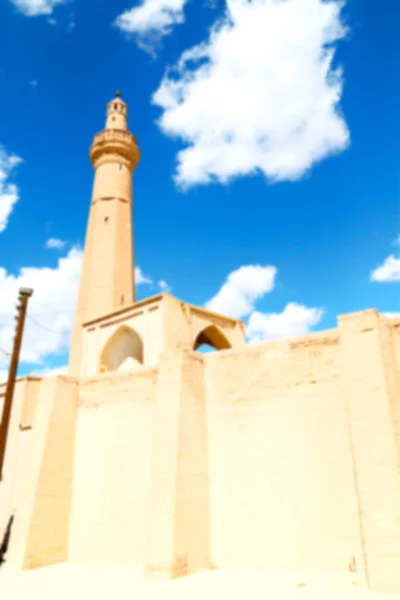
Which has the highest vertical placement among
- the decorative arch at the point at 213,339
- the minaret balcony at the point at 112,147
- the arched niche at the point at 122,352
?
the minaret balcony at the point at 112,147

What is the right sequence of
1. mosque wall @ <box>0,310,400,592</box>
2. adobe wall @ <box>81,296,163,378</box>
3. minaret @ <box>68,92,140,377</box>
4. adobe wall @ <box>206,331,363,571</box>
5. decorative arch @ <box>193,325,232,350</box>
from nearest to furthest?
mosque wall @ <box>0,310,400,592</box> < adobe wall @ <box>206,331,363,571</box> < adobe wall @ <box>81,296,163,378</box> < decorative arch @ <box>193,325,232,350</box> < minaret @ <box>68,92,140,377</box>

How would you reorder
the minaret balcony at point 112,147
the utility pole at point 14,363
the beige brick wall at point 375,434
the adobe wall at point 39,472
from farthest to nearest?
the minaret balcony at point 112,147 → the utility pole at point 14,363 → the adobe wall at point 39,472 → the beige brick wall at point 375,434

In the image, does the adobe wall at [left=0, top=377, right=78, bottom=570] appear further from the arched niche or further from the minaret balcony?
the minaret balcony

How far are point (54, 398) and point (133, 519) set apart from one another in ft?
12.8

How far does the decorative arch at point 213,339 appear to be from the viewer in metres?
18.6

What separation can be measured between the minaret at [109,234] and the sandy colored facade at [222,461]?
7739 mm

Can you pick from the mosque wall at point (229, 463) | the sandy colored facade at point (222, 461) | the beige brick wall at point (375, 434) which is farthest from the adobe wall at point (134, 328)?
the beige brick wall at point (375, 434)

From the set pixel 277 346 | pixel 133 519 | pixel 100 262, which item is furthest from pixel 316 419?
pixel 100 262

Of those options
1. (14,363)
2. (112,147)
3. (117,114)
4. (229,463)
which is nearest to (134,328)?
(14,363)

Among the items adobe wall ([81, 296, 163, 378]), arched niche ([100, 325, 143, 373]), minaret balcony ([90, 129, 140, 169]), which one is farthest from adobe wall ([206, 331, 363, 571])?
minaret balcony ([90, 129, 140, 169])

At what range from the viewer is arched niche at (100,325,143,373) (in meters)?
18.5

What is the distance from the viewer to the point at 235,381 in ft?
36.2

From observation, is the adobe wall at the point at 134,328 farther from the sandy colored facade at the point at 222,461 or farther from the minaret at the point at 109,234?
the sandy colored facade at the point at 222,461

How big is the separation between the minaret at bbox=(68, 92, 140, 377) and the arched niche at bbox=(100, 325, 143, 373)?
8.14 feet
